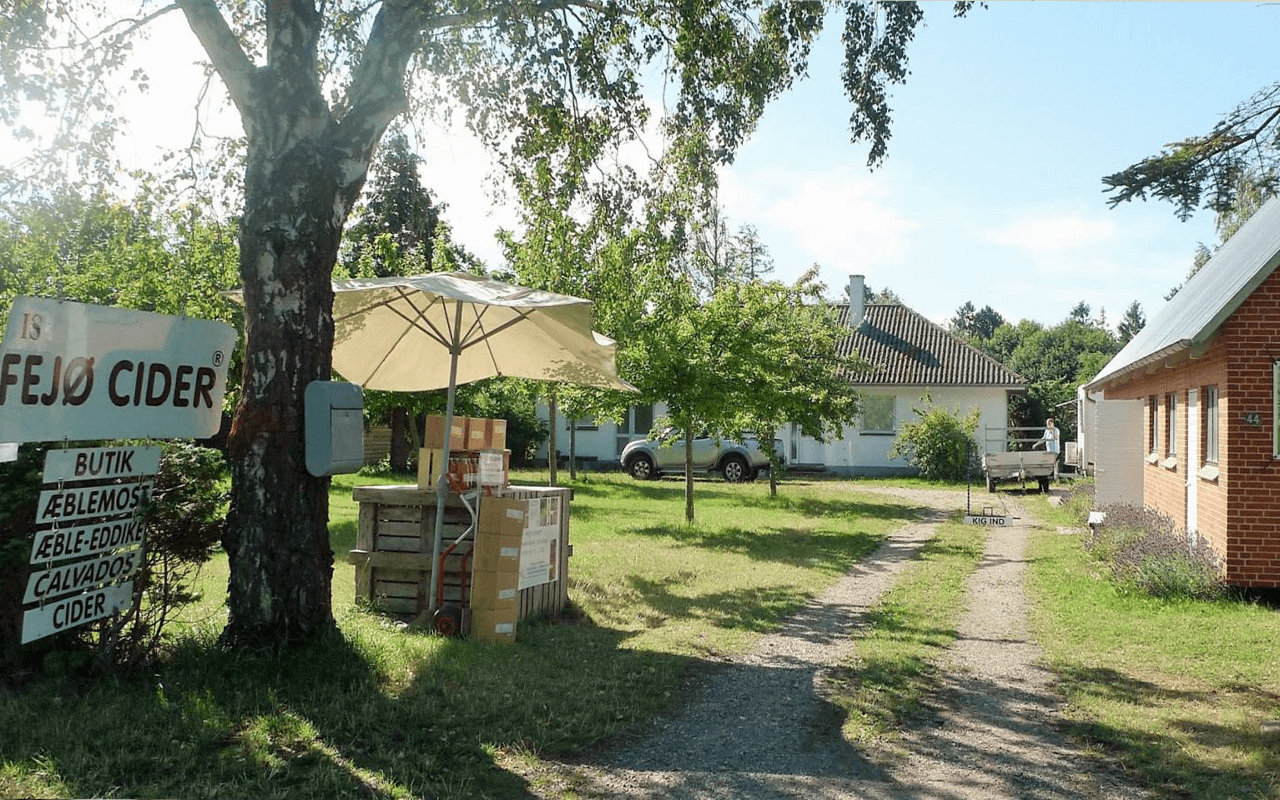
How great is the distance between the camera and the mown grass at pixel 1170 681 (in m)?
5.50

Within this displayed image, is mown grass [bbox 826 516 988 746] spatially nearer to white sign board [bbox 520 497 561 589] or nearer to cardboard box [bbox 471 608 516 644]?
cardboard box [bbox 471 608 516 644]

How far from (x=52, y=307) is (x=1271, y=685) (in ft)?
25.7

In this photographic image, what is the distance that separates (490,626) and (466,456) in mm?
1568

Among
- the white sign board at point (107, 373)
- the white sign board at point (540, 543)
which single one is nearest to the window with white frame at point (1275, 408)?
the white sign board at point (540, 543)

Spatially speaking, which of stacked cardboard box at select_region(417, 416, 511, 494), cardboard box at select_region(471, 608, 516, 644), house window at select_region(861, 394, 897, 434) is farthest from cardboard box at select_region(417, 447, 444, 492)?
house window at select_region(861, 394, 897, 434)

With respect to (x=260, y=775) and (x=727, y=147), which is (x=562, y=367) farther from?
(x=260, y=775)

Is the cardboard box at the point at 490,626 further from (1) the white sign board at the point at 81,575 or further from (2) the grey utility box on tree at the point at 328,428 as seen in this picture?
(1) the white sign board at the point at 81,575

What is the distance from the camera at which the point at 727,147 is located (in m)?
10.1

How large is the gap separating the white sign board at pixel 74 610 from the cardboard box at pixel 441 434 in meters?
3.20

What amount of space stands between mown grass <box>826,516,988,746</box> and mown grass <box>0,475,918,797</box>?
3.37 feet

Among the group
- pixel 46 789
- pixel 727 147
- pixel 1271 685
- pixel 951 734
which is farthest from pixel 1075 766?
pixel 727 147

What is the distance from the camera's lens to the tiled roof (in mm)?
35625

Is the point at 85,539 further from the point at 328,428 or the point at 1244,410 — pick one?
the point at 1244,410

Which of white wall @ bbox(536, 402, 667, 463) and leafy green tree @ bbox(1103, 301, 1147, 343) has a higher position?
leafy green tree @ bbox(1103, 301, 1147, 343)
